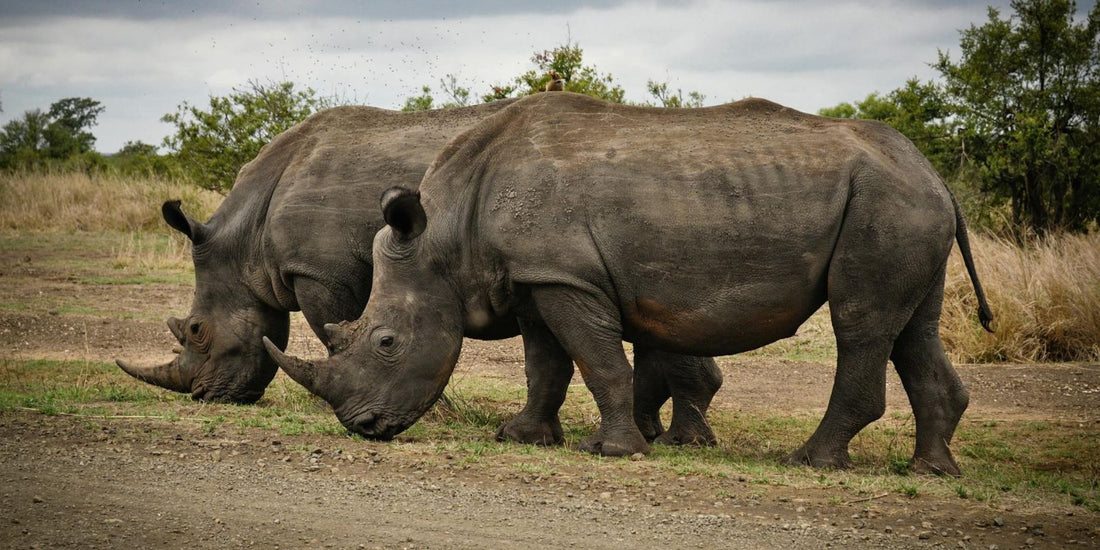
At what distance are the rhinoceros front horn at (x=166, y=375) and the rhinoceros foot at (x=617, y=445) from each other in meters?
3.56

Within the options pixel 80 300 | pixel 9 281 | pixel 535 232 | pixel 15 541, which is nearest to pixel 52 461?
pixel 15 541

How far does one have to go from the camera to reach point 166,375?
32.2ft

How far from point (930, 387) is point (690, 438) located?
1.91 metres

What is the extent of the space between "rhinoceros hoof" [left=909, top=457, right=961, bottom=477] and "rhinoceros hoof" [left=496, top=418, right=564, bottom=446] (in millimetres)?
2393

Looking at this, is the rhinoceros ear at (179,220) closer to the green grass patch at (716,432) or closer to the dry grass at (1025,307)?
the green grass patch at (716,432)

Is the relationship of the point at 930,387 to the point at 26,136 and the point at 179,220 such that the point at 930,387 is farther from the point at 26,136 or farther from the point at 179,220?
the point at 26,136

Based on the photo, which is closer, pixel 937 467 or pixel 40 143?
pixel 937 467

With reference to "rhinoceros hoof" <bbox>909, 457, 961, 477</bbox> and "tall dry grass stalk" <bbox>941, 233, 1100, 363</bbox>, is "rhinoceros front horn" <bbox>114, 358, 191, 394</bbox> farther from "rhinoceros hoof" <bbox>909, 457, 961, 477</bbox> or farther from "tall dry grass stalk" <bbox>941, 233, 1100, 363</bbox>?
"tall dry grass stalk" <bbox>941, 233, 1100, 363</bbox>

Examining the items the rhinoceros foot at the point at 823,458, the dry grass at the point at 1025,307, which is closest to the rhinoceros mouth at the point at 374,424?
the rhinoceros foot at the point at 823,458

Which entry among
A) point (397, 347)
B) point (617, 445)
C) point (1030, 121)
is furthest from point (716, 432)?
point (1030, 121)

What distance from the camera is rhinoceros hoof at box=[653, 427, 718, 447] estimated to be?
29.8ft

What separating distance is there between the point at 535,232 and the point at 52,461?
310 centimetres

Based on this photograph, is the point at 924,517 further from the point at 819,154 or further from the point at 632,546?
the point at 819,154

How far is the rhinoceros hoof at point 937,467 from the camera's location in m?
7.72
